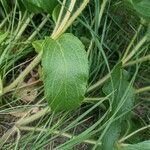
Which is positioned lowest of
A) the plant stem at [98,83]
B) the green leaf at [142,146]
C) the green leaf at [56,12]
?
the green leaf at [142,146]

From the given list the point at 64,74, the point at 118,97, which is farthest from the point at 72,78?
the point at 118,97

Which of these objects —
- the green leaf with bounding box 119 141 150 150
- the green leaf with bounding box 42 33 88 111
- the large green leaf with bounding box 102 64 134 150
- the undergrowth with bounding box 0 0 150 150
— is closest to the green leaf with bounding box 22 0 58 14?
the undergrowth with bounding box 0 0 150 150

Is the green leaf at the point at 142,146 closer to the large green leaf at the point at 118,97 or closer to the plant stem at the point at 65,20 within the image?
the large green leaf at the point at 118,97

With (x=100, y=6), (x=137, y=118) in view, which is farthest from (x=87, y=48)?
(x=137, y=118)

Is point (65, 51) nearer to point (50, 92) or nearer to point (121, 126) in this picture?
point (50, 92)

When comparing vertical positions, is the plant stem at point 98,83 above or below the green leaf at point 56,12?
below

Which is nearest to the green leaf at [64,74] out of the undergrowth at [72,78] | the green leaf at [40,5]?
the undergrowth at [72,78]
